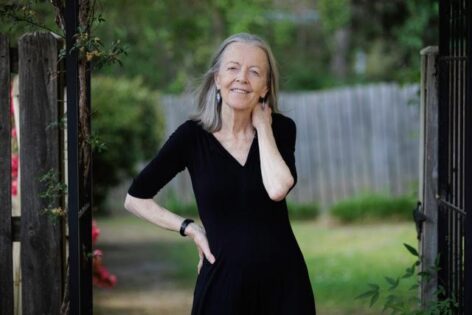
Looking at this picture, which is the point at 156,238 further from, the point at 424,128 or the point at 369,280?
the point at 424,128

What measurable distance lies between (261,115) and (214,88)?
27cm

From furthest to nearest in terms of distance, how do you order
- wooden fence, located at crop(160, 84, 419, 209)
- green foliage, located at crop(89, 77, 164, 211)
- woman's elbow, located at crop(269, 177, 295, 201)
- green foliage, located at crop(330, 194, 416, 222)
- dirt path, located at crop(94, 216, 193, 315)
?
wooden fence, located at crop(160, 84, 419, 209)
green foliage, located at crop(330, 194, 416, 222)
green foliage, located at crop(89, 77, 164, 211)
dirt path, located at crop(94, 216, 193, 315)
woman's elbow, located at crop(269, 177, 295, 201)

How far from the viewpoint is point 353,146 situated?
57.7 ft

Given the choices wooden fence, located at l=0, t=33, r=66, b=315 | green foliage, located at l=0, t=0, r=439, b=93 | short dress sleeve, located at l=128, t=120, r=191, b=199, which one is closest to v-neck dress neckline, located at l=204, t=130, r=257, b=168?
short dress sleeve, located at l=128, t=120, r=191, b=199

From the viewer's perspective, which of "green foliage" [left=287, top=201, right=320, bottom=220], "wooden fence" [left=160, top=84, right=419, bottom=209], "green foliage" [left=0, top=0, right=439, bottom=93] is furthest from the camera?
"wooden fence" [left=160, top=84, right=419, bottom=209]

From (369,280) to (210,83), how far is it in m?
6.51

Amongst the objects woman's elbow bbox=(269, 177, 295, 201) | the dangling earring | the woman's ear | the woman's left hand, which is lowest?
woman's elbow bbox=(269, 177, 295, 201)

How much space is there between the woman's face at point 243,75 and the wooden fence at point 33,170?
128 cm

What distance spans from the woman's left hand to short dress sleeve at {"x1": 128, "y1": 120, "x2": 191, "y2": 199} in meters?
0.29

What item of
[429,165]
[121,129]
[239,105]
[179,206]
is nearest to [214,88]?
[239,105]

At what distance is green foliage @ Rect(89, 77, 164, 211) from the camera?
48.3ft

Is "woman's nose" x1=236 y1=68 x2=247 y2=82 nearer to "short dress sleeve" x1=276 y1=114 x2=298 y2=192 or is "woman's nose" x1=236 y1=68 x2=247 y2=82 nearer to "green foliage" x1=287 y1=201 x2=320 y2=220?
"short dress sleeve" x1=276 y1=114 x2=298 y2=192

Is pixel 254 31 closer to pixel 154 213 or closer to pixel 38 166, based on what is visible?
pixel 38 166

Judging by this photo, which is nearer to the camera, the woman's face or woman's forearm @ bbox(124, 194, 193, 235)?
the woman's face
